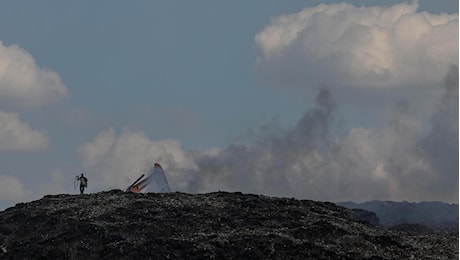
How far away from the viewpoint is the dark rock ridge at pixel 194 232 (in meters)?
43.2

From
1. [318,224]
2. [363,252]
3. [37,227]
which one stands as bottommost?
[363,252]

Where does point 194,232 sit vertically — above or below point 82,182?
below

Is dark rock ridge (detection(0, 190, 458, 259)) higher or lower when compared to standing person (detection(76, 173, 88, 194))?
lower

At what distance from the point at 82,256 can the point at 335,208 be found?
68.9 feet

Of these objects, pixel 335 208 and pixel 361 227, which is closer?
pixel 361 227

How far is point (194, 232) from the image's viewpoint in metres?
46.1

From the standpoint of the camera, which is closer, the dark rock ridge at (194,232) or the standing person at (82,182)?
the dark rock ridge at (194,232)

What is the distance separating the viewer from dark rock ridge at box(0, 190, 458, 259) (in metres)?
43.2

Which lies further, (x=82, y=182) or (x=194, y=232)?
(x=82, y=182)

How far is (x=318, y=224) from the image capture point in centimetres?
4772

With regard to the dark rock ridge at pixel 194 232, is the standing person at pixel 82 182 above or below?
above

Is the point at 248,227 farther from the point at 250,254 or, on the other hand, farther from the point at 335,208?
the point at 335,208

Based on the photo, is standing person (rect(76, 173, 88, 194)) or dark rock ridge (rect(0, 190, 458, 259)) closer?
dark rock ridge (rect(0, 190, 458, 259))

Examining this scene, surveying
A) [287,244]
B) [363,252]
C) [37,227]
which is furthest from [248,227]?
[37,227]
